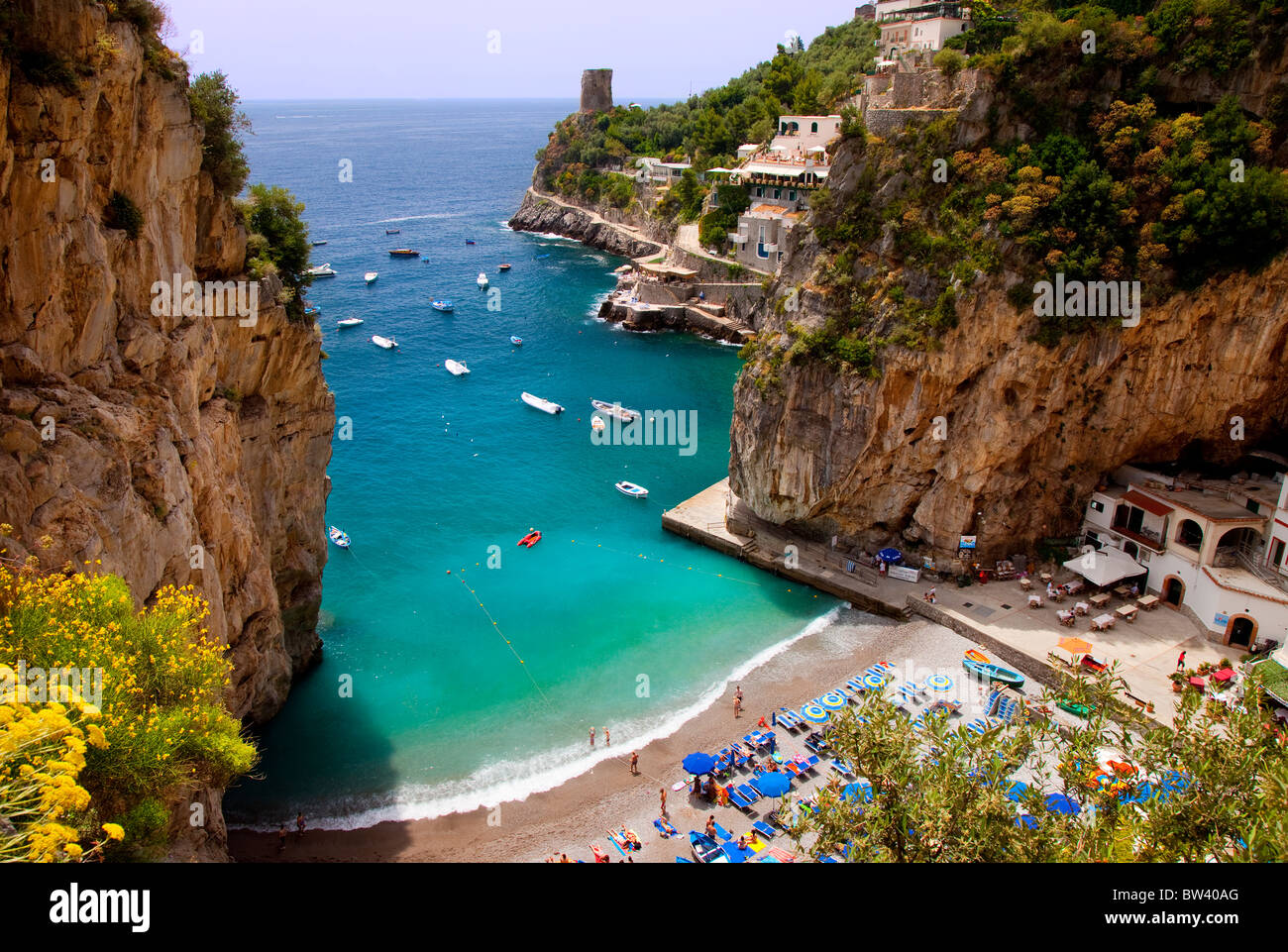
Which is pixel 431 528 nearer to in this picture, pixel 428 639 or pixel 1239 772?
pixel 428 639

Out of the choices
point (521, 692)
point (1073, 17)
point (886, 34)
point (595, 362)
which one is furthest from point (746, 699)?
point (886, 34)

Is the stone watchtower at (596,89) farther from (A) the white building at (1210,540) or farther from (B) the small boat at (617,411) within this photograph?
(A) the white building at (1210,540)

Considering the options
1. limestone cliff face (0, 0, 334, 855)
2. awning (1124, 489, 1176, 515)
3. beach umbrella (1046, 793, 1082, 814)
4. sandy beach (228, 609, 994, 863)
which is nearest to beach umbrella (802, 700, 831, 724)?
sandy beach (228, 609, 994, 863)

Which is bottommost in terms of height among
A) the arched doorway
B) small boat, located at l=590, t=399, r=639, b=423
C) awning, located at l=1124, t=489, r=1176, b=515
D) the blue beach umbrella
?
the blue beach umbrella

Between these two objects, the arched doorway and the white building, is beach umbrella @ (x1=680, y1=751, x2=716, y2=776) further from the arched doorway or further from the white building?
the arched doorway

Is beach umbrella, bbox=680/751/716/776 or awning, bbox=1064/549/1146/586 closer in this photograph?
beach umbrella, bbox=680/751/716/776

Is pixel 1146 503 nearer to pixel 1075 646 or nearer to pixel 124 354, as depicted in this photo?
pixel 1075 646

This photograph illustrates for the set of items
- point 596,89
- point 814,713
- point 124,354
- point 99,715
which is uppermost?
point 596,89

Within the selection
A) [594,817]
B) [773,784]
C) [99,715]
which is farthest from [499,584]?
[99,715]
